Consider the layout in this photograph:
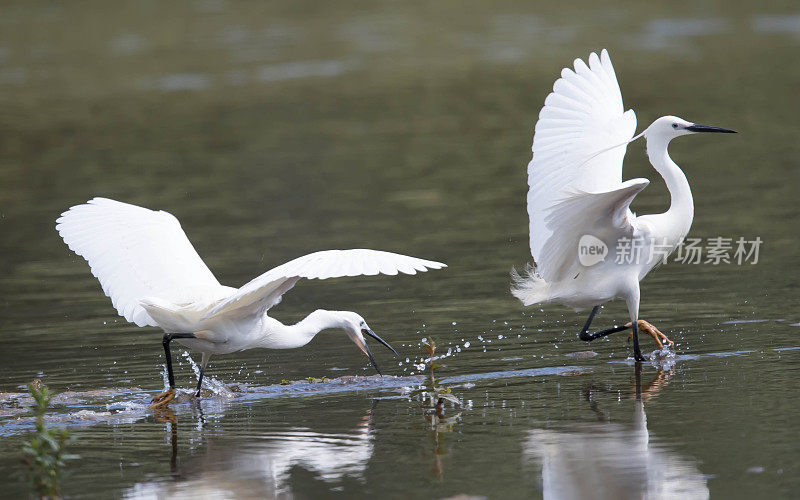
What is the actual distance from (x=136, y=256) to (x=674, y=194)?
4504mm

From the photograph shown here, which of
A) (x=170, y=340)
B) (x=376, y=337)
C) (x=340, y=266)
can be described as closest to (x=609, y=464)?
(x=340, y=266)

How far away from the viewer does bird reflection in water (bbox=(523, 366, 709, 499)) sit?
21.8 feet

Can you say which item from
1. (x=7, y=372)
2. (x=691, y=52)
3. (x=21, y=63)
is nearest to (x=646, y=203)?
(x=7, y=372)

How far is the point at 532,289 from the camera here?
34.8ft

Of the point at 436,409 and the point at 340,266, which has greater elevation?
the point at 340,266

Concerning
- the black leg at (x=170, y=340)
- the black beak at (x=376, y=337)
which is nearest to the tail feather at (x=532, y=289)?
the black beak at (x=376, y=337)

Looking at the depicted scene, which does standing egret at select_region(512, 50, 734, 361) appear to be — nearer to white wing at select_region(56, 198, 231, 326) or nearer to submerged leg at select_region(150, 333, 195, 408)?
white wing at select_region(56, 198, 231, 326)

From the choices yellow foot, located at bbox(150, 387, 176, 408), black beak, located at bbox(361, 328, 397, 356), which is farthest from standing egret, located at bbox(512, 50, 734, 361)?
yellow foot, located at bbox(150, 387, 176, 408)

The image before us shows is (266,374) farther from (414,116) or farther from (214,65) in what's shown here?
(214,65)

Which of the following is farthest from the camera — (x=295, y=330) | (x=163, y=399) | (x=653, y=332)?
(x=653, y=332)

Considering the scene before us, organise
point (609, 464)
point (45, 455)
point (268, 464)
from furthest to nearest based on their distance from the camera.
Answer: point (268, 464) < point (609, 464) < point (45, 455)

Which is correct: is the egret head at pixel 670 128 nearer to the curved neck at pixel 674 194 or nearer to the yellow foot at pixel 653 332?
the curved neck at pixel 674 194

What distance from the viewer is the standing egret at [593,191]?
399 inches

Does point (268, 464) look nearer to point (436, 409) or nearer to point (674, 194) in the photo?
point (436, 409)
